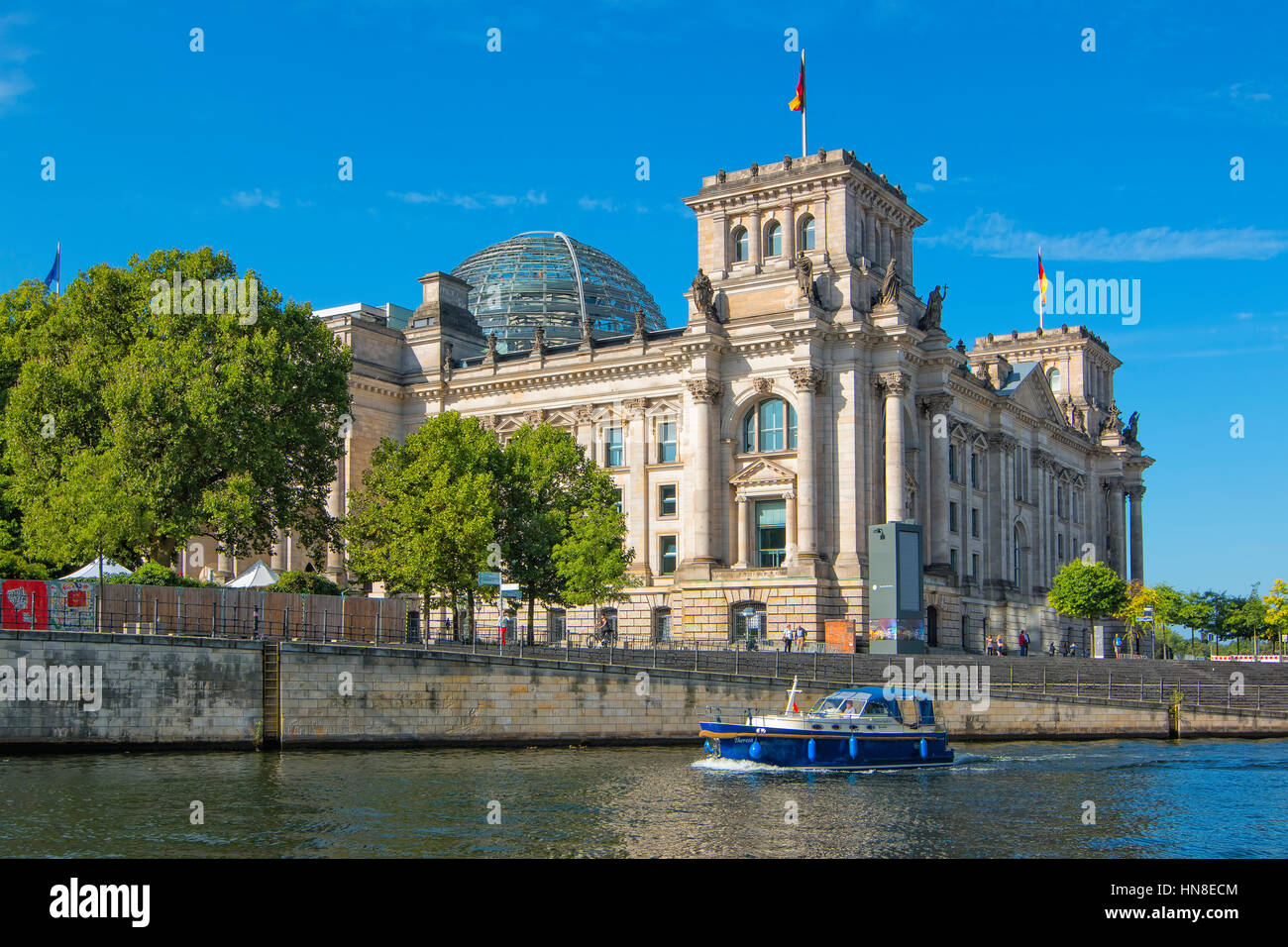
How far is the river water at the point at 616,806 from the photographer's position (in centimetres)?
2766

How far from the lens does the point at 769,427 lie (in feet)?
272

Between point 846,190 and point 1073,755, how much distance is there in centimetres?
4392

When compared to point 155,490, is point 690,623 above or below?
below

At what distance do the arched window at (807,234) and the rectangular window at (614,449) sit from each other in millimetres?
16916

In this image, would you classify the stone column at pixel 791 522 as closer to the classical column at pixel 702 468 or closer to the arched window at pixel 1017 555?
the classical column at pixel 702 468

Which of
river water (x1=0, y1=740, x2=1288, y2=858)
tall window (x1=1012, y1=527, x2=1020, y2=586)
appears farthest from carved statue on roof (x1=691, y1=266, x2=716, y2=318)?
river water (x1=0, y1=740, x2=1288, y2=858)

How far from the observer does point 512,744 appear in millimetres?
49938

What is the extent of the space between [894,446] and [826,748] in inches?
1578

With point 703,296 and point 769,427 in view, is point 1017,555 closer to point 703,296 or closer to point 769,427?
point 769,427

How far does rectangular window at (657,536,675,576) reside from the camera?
286 feet

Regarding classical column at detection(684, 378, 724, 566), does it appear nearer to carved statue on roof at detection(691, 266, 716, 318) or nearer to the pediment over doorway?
the pediment over doorway

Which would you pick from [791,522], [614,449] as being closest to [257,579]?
[791,522]
